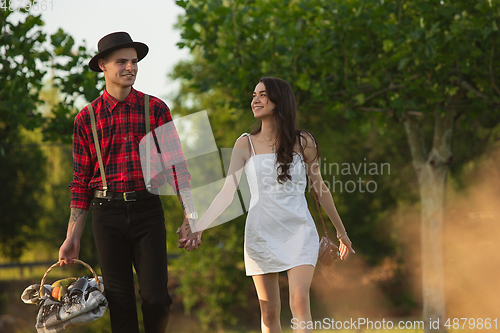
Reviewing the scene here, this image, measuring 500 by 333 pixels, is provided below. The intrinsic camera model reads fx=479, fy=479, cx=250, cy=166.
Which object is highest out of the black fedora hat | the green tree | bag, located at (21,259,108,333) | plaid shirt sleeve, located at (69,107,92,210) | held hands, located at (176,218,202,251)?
the green tree

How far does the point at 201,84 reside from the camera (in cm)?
616

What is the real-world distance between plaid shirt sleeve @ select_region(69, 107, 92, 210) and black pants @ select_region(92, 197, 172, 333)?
0.14 meters

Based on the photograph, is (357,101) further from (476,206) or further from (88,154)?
(476,206)

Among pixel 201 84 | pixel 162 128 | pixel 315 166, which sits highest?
pixel 201 84

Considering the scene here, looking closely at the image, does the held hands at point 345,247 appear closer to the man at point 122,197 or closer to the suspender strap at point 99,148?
the man at point 122,197

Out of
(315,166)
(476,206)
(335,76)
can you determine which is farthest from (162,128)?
(476,206)

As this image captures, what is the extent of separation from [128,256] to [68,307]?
464 millimetres

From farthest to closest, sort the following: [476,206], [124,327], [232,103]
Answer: [476,206] < [232,103] < [124,327]

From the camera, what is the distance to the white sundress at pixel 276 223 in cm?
324

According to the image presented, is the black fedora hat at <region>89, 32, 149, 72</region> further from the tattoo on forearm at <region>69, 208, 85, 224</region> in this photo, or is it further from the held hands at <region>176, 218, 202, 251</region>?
the held hands at <region>176, 218, 202, 251</region>

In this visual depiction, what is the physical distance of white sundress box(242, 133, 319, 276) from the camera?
324 cm

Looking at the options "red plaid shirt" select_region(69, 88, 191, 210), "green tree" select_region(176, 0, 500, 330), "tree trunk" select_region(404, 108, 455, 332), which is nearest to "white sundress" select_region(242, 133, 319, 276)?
"red plaid shirt" select_region(69, 88, 191, 210)

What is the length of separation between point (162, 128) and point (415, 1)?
12.1 ft

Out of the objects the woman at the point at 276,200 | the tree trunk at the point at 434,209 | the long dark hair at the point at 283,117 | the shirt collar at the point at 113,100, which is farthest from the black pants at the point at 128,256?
the tree trunk at the point at 434,209
